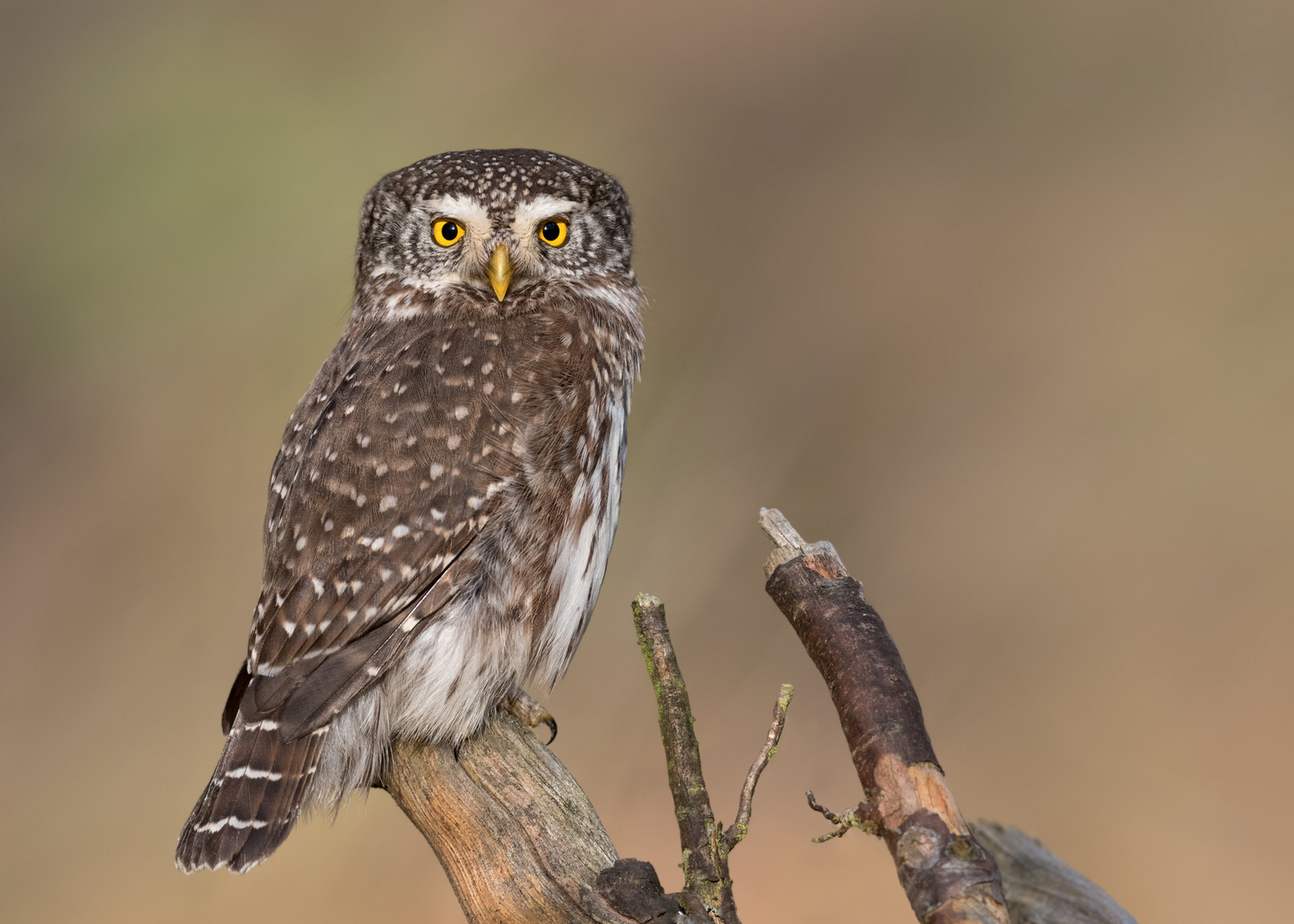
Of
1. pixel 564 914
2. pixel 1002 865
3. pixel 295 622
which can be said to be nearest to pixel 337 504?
pixel 295 622

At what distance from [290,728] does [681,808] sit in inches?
32.7

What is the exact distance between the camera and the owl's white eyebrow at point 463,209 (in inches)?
95.0

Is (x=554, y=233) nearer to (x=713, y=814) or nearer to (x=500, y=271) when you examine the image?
(x=500, y=271)

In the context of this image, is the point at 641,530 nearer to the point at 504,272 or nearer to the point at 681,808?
the point at 504,272

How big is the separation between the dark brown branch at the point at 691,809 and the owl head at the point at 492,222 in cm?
106

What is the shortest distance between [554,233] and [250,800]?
1349 mm

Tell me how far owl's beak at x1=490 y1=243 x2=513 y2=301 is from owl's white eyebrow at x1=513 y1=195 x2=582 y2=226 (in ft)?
0.26

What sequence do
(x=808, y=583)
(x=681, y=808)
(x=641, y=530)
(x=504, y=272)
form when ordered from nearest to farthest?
(x=681, y=808), (x=808, y=583), (x=504, y=272), (x=641, y=530)

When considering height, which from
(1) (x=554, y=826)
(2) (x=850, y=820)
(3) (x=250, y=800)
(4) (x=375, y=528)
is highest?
(4) (x=375, y=528)

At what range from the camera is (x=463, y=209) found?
2.42m

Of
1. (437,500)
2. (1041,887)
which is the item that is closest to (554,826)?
(437,500)

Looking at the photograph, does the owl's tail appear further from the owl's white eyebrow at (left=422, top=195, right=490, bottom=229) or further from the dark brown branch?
the owl's white eyebrow at (left=422, top=195, right=490, bottom=229)

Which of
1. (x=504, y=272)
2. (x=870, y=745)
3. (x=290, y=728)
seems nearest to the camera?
(x=870, y=745)

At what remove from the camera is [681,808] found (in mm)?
1621
